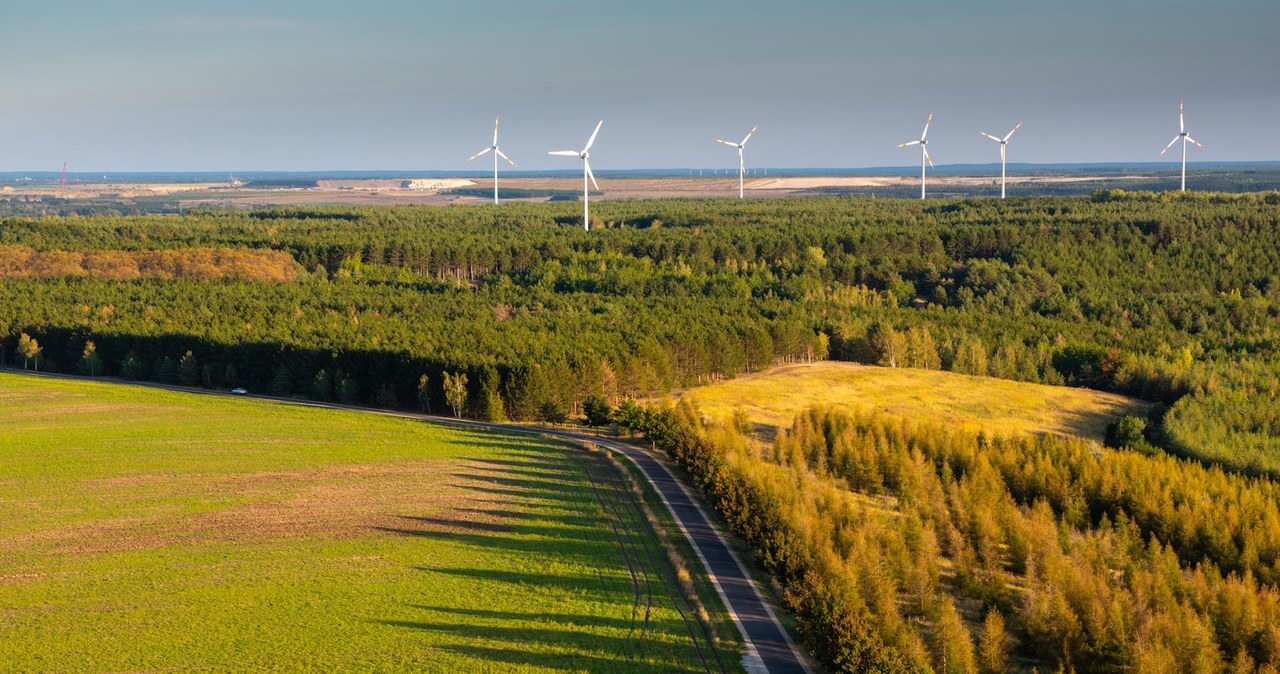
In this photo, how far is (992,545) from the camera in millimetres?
89500

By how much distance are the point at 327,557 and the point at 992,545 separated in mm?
47692

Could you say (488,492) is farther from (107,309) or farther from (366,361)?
(107,309)

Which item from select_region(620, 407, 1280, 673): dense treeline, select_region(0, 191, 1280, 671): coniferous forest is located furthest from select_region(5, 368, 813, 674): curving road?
select_region(0, 191, 1280, 671): coniferous forest

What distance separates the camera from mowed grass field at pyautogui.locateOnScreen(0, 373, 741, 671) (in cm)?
6694

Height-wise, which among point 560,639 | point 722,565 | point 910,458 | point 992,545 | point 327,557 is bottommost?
point 560,639

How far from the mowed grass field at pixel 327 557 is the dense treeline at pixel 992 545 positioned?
822cm

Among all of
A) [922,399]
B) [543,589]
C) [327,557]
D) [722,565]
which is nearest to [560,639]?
[543,589]

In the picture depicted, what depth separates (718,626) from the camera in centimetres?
6975

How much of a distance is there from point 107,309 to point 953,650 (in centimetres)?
16332

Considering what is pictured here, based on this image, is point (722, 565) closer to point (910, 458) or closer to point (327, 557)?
point (327, 557)

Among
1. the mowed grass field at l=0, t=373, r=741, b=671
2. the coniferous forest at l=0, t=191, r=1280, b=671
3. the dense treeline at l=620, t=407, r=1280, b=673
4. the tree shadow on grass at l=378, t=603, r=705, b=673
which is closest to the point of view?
the tree shadow on grass at l=378, t=603, r=705, b=673

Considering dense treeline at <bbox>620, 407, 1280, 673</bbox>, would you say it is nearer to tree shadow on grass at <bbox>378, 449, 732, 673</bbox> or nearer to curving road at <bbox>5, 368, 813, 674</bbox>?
curving road at <bbox>5, 368, 813, 674</bbox>

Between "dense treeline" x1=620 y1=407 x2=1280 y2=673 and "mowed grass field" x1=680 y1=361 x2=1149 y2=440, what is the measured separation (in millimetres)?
20159

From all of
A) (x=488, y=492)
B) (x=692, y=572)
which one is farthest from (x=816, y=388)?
(x=692, y=572)
